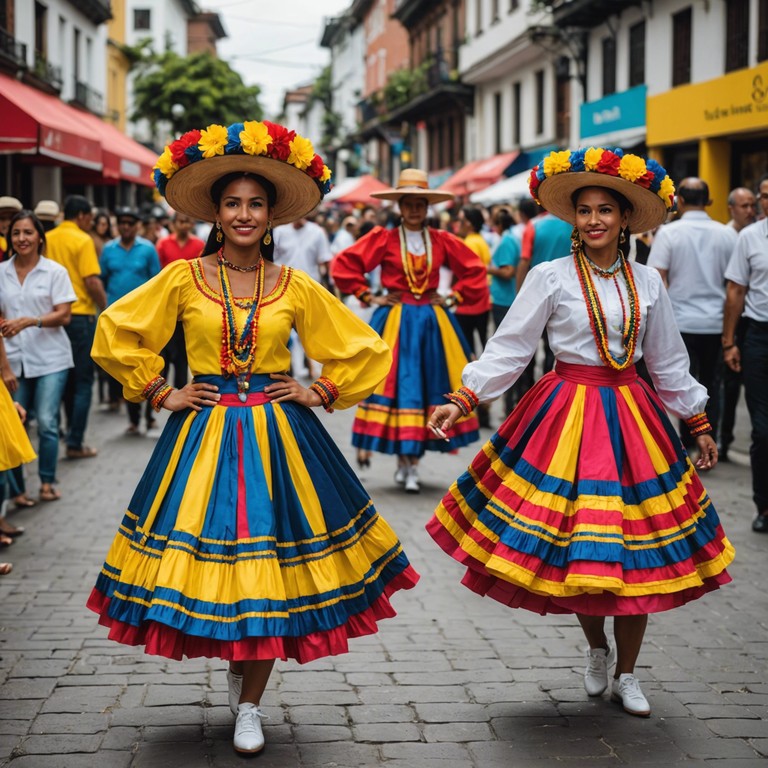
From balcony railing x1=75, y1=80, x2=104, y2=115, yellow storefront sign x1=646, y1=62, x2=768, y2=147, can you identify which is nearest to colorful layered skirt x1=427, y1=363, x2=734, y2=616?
yellow storefront sign x1=646, y1=62, x2=768, y2=147

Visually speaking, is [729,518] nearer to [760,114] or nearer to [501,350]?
[501,350]

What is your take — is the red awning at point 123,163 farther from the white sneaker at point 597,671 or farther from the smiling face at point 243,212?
the white sneaker at point 597,671

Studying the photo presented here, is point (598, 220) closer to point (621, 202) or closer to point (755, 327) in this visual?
point (621, 202)

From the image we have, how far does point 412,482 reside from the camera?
30.9 ft

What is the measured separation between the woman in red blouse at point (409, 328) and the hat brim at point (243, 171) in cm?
425

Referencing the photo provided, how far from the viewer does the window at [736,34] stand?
19.2 m

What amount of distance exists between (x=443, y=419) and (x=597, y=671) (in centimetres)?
117

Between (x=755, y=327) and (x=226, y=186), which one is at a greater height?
(x=226, y=186)

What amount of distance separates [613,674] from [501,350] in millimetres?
1431

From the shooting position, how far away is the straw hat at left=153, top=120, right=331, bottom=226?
446cm

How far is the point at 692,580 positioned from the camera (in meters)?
4.57

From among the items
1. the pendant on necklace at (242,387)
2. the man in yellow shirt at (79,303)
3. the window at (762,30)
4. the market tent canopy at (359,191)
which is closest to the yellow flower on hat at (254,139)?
the pendant on necklace at (242,387)

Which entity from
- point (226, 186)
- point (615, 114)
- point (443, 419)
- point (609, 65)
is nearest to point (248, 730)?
point (443, 419)

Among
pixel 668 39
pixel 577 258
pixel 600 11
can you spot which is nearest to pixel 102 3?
pixel 600 11
